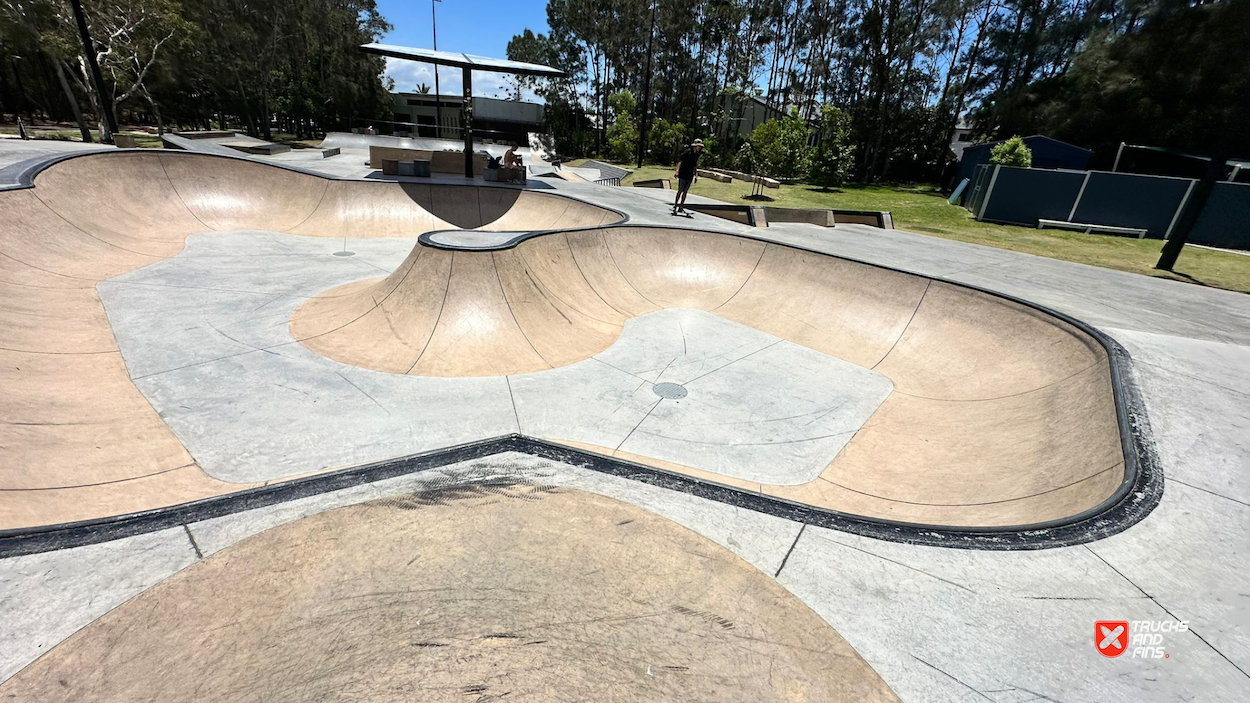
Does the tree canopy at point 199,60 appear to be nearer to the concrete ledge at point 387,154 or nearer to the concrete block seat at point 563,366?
the concrete ledge at point 387,154

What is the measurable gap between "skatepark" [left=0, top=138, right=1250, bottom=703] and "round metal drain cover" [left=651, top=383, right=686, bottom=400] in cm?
6

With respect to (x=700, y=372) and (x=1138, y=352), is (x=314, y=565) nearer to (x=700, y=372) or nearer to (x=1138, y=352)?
(x=700, y=372)

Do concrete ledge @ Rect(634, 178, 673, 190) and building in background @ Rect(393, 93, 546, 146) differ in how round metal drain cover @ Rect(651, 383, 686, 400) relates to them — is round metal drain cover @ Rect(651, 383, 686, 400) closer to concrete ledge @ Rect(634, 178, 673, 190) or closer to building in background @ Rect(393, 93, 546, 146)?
concrete ledge @ Rect(634, 178, 673, 190)

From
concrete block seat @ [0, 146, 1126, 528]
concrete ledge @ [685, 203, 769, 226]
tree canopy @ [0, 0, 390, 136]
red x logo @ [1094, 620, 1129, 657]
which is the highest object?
tree canopy @ [0, 0, 390, 136]

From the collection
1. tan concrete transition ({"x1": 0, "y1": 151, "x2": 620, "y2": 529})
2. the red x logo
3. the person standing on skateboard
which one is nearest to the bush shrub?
the person standing on skateboard

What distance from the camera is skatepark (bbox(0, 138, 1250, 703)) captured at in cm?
254

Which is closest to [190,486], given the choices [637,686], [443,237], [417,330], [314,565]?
[314,565]

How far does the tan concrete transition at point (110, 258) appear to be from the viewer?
14.5 ft

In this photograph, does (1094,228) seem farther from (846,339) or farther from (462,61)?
(462,61)

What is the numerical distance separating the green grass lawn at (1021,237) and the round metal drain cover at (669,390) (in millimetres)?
13012

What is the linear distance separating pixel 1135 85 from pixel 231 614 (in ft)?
138

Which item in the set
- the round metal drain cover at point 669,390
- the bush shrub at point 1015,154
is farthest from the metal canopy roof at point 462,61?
the bush shrub at point 1015,154

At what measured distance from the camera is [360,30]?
5031cm

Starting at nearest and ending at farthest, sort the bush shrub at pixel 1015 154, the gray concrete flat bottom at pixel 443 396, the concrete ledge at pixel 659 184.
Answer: the gray concrete flat bottom at pixel 443 396 < the bush shrub at pixel 1015 154 < the concrete ledge at pixel 659 184
